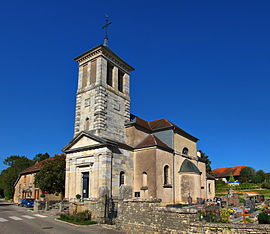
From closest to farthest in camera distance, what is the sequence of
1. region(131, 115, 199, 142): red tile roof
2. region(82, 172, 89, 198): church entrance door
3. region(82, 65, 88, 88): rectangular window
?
region(82, 172, 89, 198): church entrance door
region(82, 65, 88, 88): rectangular window
region(131, 115, 199, 142): red tile roof

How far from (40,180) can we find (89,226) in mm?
15506

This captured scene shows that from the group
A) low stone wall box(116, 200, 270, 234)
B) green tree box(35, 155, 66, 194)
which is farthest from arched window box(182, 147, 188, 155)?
low stone wall box(116, 200, 270, 234)

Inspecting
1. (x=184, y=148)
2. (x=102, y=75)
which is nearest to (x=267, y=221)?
(x=184, y=148)

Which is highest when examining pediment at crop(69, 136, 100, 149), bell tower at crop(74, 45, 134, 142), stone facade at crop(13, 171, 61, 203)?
bell tower at crop(74, 45, 134, 142)

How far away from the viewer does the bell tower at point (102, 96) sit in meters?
24.6

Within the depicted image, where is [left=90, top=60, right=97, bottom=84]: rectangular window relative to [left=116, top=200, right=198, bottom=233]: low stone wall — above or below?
above

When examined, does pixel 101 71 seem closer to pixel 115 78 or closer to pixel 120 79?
pixel 115 78

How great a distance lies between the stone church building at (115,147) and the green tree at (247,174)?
3779 centimetres

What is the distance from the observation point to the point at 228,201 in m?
24.4

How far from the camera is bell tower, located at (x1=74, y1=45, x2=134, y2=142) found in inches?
967

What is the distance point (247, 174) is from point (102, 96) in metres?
50.0

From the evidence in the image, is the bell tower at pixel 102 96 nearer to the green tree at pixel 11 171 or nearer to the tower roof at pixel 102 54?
the tower roof at pixel 102 54

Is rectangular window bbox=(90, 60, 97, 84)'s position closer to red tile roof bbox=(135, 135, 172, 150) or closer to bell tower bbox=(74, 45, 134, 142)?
bell tower bbox=(74, 45, 134, 142)

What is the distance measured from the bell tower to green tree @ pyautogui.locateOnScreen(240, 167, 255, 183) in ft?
145
